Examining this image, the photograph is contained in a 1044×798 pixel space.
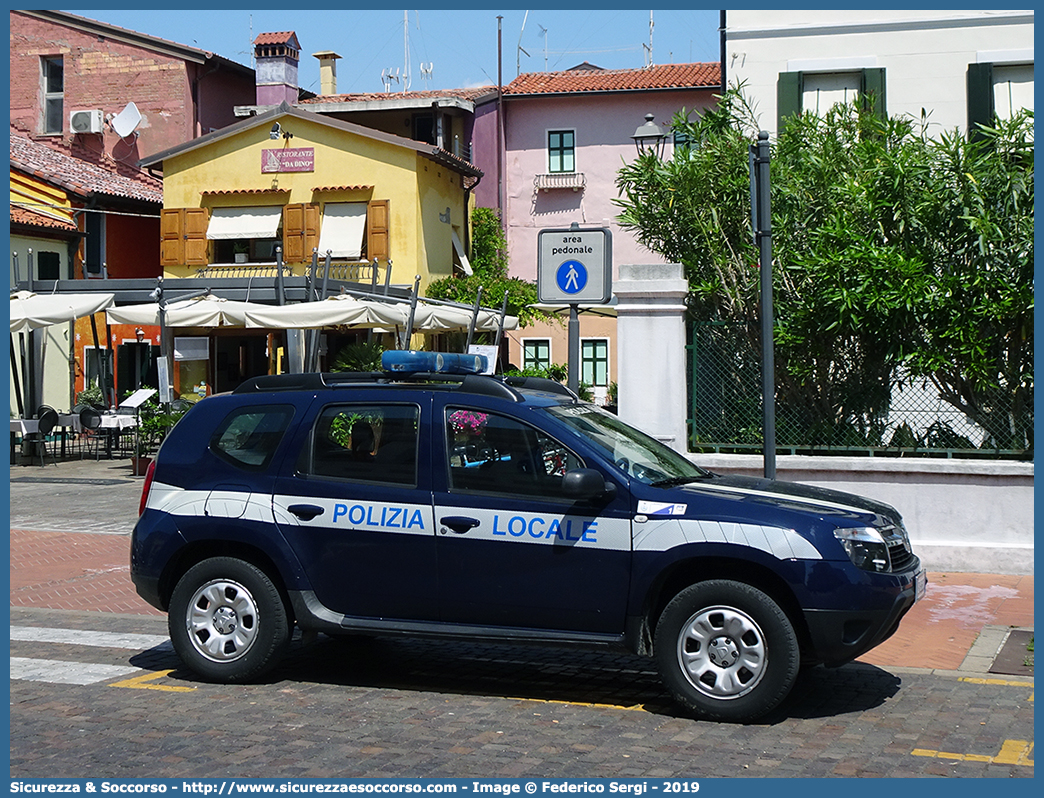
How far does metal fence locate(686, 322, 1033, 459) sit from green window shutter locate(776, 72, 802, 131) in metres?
7.56

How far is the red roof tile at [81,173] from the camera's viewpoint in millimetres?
30078

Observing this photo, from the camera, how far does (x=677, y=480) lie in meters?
7.05

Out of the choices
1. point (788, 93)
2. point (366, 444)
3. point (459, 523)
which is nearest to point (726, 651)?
point (459, 523)

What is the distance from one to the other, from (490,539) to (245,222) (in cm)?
2570

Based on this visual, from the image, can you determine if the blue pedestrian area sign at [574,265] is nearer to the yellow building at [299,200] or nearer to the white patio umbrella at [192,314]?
the white patio umbrella at [192,314]

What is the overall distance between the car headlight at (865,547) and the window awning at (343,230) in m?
24.7

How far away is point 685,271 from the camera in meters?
12.4

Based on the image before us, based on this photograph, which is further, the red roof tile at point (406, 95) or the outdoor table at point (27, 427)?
the red roof tile at point (406, 95)

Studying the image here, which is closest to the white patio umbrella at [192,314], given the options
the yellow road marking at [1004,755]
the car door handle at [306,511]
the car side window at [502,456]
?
the car door handle at [306,511]

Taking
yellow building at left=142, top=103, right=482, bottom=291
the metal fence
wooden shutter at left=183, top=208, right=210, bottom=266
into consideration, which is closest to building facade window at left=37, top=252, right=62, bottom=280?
yellow building at left=142, top=103, right=482, bottom=291

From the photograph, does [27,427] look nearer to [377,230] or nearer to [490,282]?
[377,230]

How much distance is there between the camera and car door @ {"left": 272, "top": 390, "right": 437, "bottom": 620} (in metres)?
6.95

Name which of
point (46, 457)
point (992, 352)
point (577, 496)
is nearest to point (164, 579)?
point (577, 496)

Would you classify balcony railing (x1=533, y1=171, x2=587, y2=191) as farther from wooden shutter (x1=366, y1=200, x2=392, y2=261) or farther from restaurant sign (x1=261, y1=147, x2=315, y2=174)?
restaurant sign (x1=261, y1=147, x2=315, y2=174)
